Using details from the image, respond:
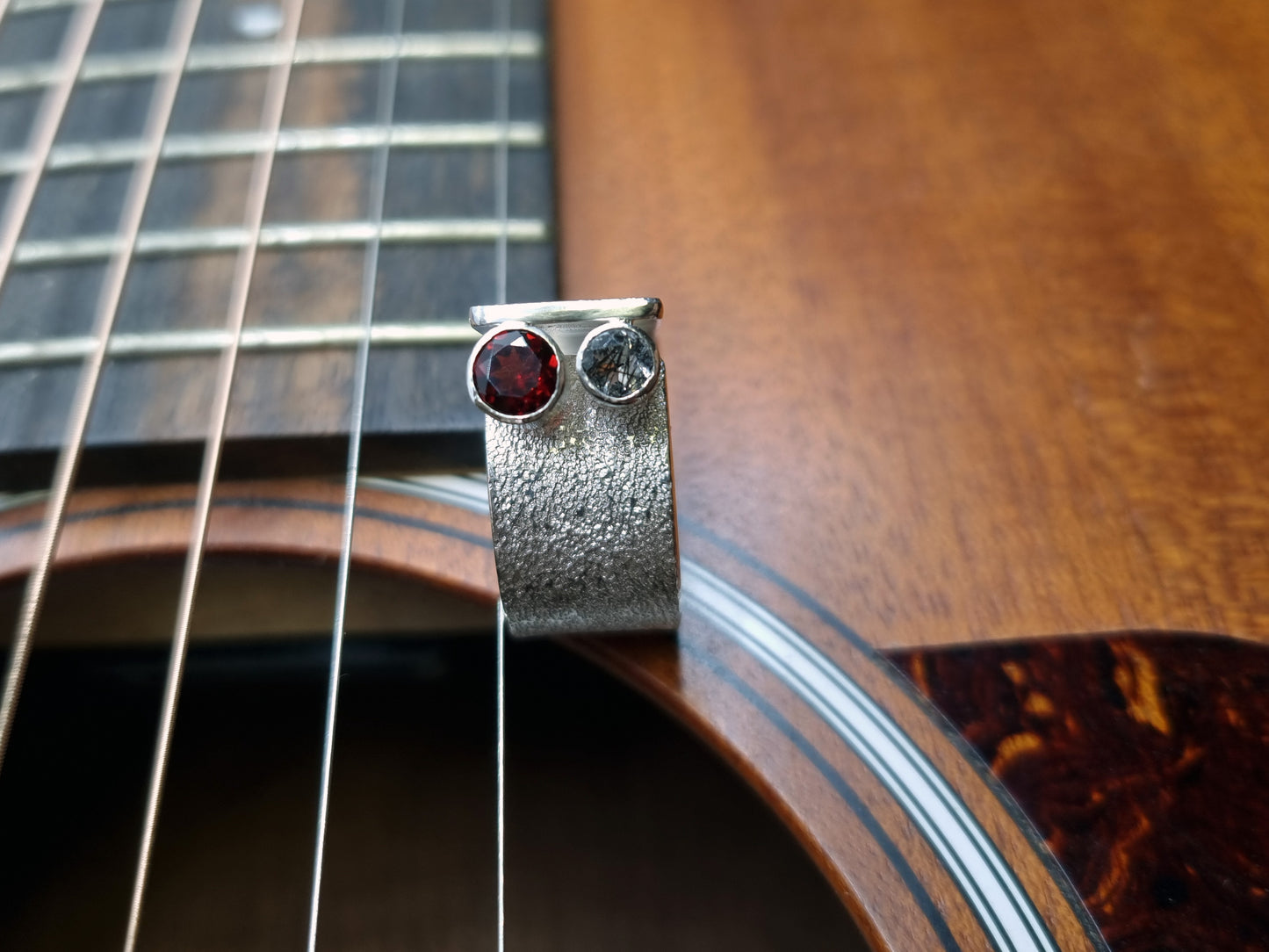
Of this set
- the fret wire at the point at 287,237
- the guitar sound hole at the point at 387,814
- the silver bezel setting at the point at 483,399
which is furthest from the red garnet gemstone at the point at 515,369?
the guitar sound hole at the point at 387,814

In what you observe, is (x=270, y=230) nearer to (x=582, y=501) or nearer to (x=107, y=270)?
(x=107, y=270)

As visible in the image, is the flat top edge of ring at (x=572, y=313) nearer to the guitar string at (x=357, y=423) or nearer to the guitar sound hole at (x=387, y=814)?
the guitar string at (x=357, y=423)

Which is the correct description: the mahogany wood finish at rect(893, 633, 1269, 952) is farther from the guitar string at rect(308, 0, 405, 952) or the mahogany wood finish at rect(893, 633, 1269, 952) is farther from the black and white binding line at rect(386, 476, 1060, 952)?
the guitar string at rect(308, 0, 405, 952)

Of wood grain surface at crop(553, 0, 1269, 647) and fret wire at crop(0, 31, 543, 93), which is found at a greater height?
fret wire at crop(0, 31, 543, 93)

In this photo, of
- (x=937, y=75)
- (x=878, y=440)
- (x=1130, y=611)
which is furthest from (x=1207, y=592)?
(x=937, y=75)

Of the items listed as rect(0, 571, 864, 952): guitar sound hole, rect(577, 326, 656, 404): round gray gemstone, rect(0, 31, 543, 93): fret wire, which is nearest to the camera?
rect(577, 326, 656, 404): round gray gemstone

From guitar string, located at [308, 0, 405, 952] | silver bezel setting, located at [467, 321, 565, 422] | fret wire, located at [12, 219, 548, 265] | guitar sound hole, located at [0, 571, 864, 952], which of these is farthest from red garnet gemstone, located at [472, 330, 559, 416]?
guitar sound hole, located at [0, 571, 864, 952]
